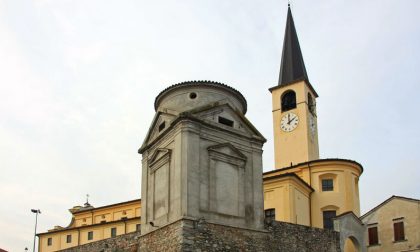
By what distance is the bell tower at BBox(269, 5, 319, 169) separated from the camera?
167 ft

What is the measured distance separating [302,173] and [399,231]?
11.0 m

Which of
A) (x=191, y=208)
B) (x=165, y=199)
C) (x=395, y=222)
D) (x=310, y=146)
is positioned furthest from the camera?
(x=310, y=146)

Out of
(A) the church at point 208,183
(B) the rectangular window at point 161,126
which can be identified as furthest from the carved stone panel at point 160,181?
(B) the rectangular window at point 161,126

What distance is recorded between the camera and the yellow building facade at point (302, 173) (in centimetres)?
3928

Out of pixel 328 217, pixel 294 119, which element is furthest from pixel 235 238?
pixel 294 119

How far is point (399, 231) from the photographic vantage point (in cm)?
3356

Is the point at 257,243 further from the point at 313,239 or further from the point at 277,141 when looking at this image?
the point at 277,141

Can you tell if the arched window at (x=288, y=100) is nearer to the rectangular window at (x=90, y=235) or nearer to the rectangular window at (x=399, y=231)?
the rectangular window at (x=399, y=231)

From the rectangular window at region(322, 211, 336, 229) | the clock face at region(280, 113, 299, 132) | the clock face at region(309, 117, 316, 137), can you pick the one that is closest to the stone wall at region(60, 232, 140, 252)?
the rectangular window at region(322, 211, 336, 229)

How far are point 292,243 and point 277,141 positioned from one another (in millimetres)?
26627

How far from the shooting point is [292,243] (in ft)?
86.5

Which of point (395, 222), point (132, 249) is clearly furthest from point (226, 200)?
point (395, 222)

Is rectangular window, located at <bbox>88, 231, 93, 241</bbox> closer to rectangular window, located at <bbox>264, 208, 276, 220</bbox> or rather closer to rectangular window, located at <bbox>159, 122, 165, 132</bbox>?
rectangular window, located at <bbox>264, 208, 276, 220</bbox>

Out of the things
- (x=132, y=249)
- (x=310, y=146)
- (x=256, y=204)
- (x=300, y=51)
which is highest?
(x=300, y=51)
